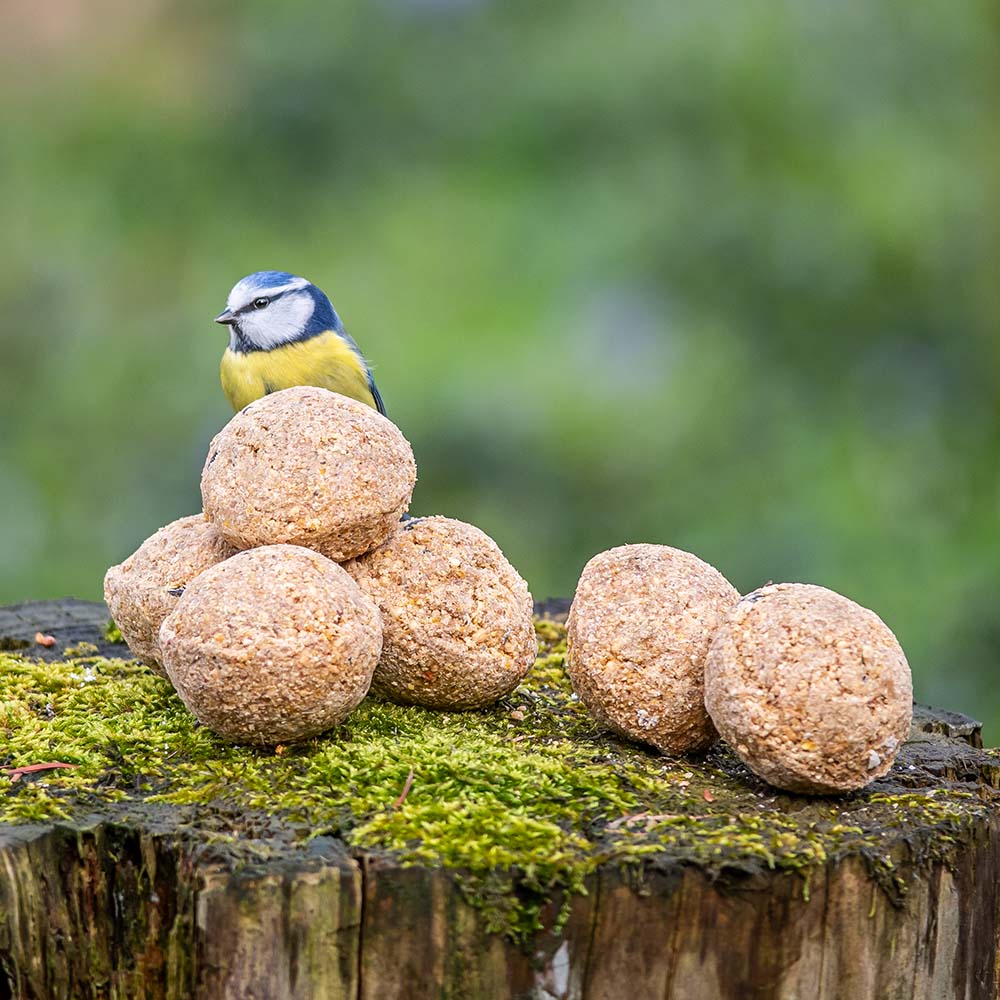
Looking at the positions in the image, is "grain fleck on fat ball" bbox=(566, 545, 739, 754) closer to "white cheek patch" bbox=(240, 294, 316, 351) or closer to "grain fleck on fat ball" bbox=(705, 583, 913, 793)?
"grain fleck on fat ball" bbox=(705, 583, 913, 793)

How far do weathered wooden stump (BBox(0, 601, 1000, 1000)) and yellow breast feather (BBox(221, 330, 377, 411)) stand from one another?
990 millimetres

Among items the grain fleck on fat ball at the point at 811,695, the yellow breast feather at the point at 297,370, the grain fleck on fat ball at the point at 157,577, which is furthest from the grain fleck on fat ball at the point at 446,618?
the yellow breast feather at the point at 297,370

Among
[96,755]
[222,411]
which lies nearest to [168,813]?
[96,755]

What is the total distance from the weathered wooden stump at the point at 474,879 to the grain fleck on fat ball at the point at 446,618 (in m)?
0.15

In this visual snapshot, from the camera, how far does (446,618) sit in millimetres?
1850

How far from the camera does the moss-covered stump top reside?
1.43 m

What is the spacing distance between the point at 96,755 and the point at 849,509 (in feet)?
7.72

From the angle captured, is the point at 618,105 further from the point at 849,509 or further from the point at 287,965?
the point at 287,965

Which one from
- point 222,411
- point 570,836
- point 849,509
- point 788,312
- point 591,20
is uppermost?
point 591,20

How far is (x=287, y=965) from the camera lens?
139cm

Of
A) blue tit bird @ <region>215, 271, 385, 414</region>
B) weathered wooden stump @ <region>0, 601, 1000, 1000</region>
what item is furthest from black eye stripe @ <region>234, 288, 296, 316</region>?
weathered wooden stump @ <region>0, 601, 1000, 1000</region>

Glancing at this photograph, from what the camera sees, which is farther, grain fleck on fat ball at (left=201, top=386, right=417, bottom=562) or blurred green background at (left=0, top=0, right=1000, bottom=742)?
blurred green background at (left=0, top=0, right=1000, bottom=742)

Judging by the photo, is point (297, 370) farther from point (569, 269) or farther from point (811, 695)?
point (569, 269)

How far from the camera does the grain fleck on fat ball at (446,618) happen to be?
1.85 m
